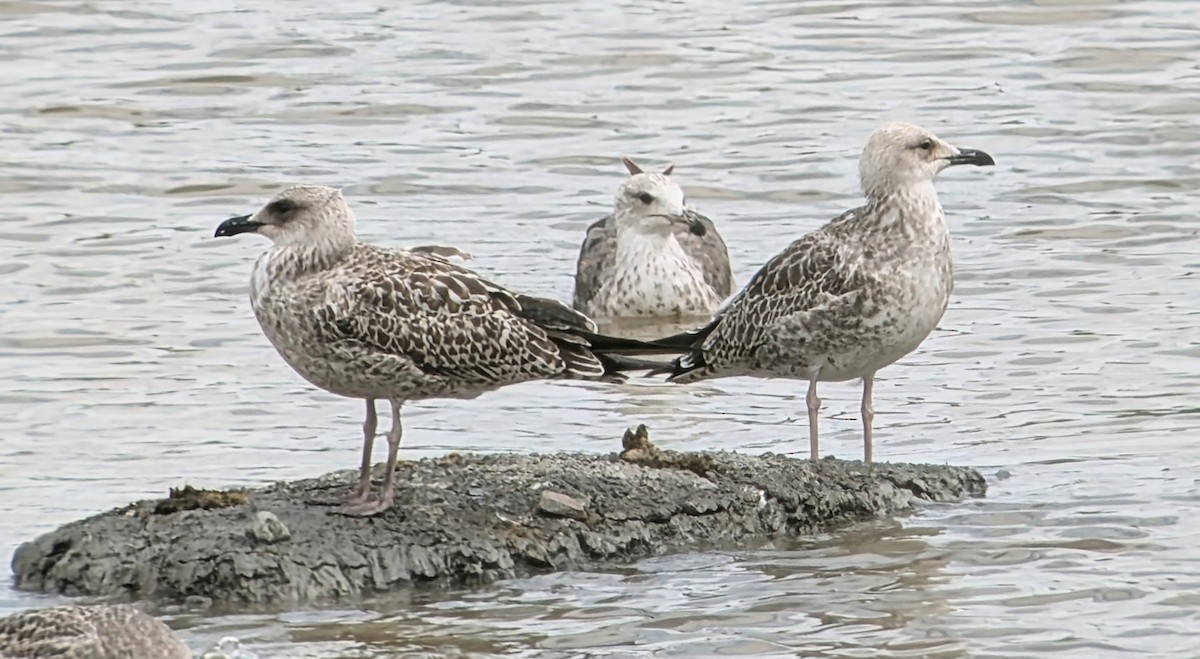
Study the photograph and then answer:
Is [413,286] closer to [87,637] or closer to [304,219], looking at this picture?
[304,219]

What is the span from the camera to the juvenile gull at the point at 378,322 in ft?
25.5

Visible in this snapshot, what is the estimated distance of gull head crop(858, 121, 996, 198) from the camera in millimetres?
8891

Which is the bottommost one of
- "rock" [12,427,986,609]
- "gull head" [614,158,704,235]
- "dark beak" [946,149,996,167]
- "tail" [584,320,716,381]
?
"rock" [12,427,986,609]

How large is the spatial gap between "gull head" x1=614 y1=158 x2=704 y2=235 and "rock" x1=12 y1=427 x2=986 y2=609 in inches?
175

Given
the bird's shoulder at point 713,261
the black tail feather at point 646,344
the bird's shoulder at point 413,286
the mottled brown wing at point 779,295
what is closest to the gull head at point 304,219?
the bird's shoulder at point 413,286

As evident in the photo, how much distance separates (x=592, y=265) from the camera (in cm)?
1305

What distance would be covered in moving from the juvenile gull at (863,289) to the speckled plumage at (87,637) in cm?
331

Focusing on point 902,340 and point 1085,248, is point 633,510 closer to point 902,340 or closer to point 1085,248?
point 902,340

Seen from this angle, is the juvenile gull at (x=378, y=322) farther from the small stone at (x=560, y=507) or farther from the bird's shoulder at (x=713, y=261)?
the bird's shoulder at (x=713, y=261)

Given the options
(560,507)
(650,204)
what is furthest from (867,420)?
(650,204)

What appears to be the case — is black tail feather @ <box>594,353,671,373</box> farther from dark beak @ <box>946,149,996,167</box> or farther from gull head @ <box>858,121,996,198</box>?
dark beak @ <box>946,149,996,167</box>

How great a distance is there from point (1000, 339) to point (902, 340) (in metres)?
2.71

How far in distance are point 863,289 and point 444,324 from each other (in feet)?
5.46

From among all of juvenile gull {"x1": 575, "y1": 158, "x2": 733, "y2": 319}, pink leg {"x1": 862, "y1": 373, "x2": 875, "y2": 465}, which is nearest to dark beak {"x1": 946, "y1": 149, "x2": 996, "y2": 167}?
pink leg {"x1": 862, "y1": 373, "x2": 875, "y2": 465}
